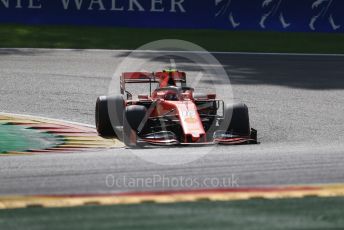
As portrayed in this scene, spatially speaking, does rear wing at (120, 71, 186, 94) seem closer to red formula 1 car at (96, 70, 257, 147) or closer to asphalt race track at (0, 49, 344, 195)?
red formula 1 car at (96, 70, 257, 147)

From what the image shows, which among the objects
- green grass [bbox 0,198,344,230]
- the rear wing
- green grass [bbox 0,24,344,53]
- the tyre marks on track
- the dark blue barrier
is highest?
the dark blue barrier

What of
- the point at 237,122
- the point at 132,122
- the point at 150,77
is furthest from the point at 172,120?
the point at 150,77

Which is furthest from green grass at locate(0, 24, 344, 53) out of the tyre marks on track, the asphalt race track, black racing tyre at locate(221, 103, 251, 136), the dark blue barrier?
black racing tyre at locate(221, 103, 251, 136)

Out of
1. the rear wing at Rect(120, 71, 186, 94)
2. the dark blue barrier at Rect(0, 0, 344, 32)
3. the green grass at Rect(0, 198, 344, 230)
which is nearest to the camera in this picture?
the green grass at Rect(0, 198, 344, 230)

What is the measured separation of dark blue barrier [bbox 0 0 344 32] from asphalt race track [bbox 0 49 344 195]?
7.69 feet

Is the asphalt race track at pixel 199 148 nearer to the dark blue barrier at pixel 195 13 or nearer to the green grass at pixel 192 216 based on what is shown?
the green grass at pixel 192 216

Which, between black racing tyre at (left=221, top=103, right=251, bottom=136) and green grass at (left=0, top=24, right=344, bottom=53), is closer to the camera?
black racing tyre at (left=221, top=103, right=251, bottom=136)

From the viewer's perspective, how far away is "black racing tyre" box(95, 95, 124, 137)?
11.8 meters

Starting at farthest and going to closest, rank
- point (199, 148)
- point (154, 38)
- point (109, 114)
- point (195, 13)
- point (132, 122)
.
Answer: point (195, 13), point (154, 38), point (109, 114), point (132, 122), point (199, 148)

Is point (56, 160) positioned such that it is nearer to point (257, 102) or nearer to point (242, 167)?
point (242, 167)

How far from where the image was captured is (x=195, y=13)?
2298cm

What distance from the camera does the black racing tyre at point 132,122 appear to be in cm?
1103

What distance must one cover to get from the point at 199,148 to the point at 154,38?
11.9m

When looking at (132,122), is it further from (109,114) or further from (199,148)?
(199,148)
